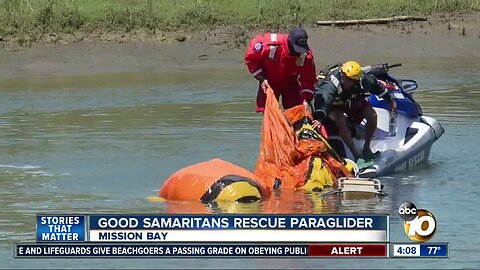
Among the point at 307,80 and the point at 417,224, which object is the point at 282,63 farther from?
the point at 417,224

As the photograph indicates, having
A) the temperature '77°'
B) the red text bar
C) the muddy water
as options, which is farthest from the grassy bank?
the red text bar

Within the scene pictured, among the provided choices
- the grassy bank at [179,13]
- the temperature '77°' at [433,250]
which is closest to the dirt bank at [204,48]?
the grassy bank at [179,13]

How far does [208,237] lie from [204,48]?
1506 cm

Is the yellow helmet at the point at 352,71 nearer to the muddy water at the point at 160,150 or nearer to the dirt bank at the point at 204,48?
the muddy water at the point at 160,150

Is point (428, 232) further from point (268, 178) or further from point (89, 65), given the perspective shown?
point (89, 65)

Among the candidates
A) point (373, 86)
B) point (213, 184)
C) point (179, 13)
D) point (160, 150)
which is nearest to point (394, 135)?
point (373, 86)

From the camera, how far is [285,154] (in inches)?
531

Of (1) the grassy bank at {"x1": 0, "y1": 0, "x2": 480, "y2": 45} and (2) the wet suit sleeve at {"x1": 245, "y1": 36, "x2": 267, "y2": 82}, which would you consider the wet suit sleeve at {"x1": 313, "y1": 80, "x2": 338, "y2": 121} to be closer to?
(2) the wet suit sleeve at {"x1": 245, "y1": 36, "x2": 267, "y2": 82}

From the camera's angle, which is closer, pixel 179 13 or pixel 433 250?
pixel 433 250

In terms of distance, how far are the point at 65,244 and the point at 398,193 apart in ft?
14.4

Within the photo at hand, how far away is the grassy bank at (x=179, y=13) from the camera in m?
25.1

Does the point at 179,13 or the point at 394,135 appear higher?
the point at 394,135

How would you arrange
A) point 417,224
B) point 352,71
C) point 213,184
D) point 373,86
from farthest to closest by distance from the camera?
point 373,86 < point 352,71 < point 213,184 < point 417,224

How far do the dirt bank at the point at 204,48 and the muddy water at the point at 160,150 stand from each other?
0.68m
